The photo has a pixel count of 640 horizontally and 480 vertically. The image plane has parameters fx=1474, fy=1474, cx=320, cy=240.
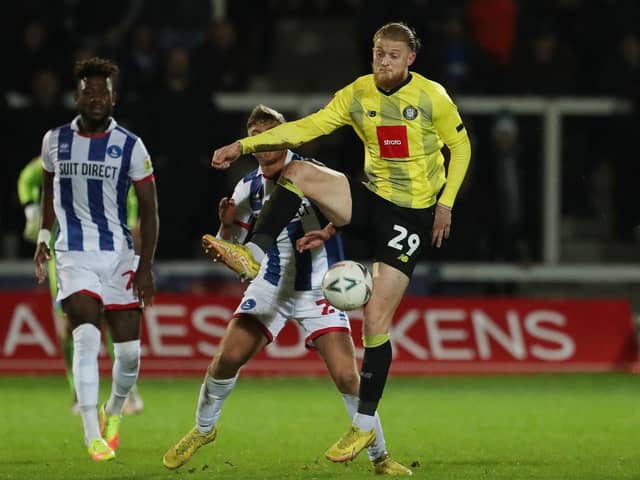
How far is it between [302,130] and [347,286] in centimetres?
79

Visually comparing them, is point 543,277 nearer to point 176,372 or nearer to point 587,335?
point 587,335

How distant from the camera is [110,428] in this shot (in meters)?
8.10

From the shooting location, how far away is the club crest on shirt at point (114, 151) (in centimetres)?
774

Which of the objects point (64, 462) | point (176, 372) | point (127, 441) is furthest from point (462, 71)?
point (64, 462)

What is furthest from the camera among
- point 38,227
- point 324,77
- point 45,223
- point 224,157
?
point 324,77

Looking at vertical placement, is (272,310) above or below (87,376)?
above

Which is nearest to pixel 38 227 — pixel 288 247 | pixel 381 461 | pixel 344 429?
pixel 344 429

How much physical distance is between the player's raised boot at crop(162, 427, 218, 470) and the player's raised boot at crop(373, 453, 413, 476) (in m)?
0.88

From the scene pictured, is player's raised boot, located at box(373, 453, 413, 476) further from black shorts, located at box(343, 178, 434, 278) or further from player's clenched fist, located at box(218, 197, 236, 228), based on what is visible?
player's clenched fist, located at box(218, 197, 236, 228)

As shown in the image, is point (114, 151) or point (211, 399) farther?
point (114, 151)

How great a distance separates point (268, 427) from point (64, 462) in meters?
1.97

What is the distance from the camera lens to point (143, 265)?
7742mm

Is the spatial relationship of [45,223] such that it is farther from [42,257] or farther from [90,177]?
[90,177]

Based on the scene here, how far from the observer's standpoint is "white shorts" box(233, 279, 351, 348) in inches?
291
